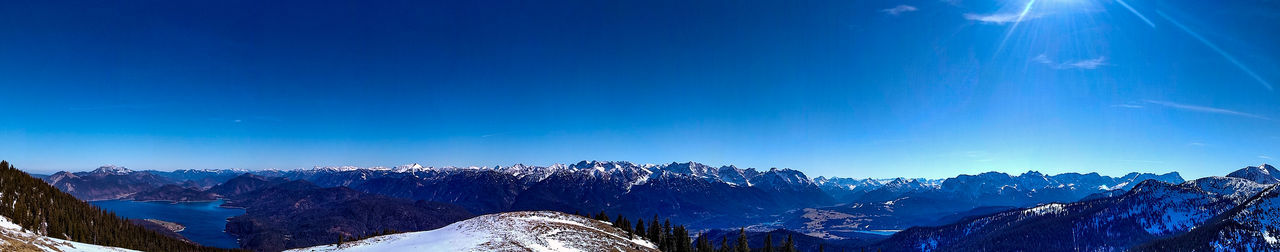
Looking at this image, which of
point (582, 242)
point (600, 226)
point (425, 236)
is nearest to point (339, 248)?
point (425, 236)

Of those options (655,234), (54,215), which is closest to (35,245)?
(655,234)

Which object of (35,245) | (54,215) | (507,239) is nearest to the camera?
(35,245)

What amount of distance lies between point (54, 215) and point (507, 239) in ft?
420

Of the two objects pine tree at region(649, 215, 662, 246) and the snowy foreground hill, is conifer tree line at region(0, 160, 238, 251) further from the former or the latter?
pine tree at region(649, 215, 662, 246)

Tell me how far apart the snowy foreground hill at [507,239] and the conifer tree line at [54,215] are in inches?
3468

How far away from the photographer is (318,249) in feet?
237

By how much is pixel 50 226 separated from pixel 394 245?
A: 109952mm

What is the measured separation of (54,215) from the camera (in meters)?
115

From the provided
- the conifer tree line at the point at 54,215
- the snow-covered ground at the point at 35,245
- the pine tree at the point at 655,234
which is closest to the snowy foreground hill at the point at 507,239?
the pine tree at the point at 655,234

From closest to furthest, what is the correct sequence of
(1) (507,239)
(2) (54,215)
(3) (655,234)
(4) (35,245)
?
(4) (35,245) < (1) (507,239) < (3) (655,234) < (2) (54,215)

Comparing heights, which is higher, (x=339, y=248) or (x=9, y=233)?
(x=9, y=233)

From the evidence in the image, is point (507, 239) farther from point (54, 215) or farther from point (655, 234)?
point (54, 215)

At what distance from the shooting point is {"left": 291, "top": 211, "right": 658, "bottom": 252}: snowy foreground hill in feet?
229

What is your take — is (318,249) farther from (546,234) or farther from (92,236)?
(92,236)
